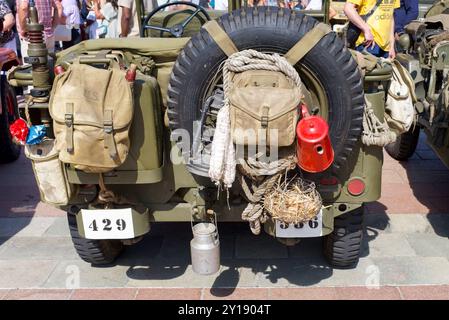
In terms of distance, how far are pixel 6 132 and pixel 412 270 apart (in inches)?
167

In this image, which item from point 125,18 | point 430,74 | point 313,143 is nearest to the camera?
point 313,143

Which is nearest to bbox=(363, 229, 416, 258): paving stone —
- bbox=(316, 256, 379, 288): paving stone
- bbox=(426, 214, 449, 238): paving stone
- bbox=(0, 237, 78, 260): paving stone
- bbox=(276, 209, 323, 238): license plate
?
bbox=(316, 256, 379, 288): paving stone

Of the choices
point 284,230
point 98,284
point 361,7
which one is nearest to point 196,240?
point 284,230

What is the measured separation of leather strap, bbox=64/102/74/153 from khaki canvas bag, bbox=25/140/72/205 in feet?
0.96

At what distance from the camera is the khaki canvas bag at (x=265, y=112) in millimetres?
2684

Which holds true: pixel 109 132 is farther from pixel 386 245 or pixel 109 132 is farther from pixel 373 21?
pixel 373 21

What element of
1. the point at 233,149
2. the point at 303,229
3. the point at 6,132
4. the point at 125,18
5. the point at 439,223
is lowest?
the point at 439,223

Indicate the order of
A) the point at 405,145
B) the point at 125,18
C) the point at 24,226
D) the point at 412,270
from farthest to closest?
the point at 405,145
the point at 125,18
the point at 24,226
the point at 412,270

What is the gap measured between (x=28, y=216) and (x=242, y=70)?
9.03 feet

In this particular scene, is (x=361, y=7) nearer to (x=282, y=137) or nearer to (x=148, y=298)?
(x=282, y=137)

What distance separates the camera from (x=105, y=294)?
3484 millimetres

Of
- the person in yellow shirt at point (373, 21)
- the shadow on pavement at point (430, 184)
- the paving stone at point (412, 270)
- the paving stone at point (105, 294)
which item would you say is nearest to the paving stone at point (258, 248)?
the paving stone at point (412, 270)

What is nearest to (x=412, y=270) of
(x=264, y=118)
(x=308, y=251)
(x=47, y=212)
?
(x=308, y=251)

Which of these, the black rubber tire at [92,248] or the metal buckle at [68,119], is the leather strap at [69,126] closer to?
the metal buckle at [68,119]
